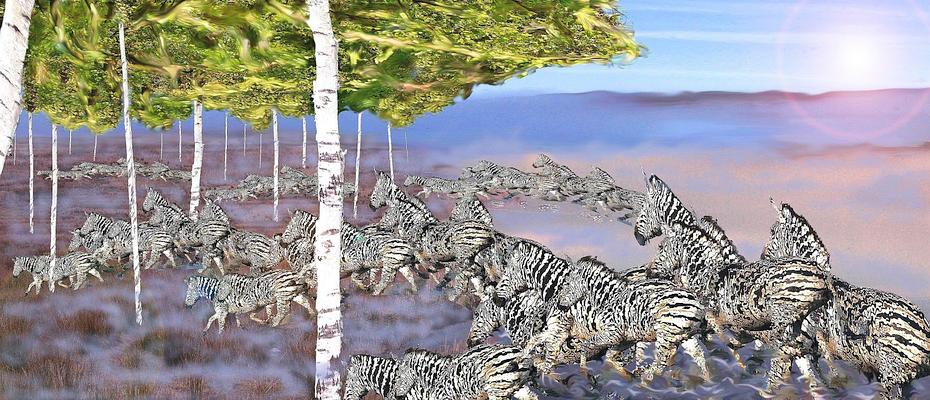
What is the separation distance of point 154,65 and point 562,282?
11.8m

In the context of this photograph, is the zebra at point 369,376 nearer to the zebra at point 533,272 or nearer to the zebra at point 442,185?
the zebra at point 533,272

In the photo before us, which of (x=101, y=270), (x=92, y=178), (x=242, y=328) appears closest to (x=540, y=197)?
(x=101, y=270)

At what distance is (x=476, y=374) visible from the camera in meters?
7.48

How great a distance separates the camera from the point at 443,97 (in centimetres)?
2453

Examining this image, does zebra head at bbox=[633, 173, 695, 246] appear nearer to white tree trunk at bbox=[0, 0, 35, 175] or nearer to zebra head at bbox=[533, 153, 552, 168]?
white tree trunk at bbox=[0, 0, 35, 175]

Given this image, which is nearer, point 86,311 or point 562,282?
point 562,282

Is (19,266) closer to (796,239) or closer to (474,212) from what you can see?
(474,212)

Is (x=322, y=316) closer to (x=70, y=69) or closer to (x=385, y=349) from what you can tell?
(x=385, y=349)

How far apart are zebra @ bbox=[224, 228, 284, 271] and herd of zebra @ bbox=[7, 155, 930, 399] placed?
0.11ft

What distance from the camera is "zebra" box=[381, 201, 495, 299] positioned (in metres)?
13.9

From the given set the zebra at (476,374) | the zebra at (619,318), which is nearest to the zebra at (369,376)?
the zebra at (476,374)

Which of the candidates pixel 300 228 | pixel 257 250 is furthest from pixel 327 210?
pixel 300 228

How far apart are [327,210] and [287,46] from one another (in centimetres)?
650

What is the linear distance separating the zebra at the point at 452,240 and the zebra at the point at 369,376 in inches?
191
